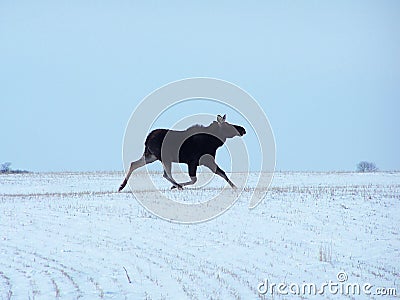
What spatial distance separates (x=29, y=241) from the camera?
455 inches

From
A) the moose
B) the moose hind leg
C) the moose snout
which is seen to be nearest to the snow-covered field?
the moose

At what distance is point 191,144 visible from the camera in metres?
19.0

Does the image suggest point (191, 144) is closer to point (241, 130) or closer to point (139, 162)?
point (241, 130)

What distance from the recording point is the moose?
18922mm

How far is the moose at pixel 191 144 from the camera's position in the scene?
745 inches

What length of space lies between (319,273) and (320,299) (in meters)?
1.19

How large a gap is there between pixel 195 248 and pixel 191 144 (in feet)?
27.1

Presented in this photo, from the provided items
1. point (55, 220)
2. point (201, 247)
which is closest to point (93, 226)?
point (55, 220)

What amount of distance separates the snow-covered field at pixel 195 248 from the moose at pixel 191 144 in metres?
2.52

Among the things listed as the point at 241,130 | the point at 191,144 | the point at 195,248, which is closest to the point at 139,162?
the point at 191,144

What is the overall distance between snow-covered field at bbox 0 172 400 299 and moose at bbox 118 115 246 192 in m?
2.52

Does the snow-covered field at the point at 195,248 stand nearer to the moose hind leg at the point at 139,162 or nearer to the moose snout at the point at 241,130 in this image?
the moose hind leg at the point at 139,162

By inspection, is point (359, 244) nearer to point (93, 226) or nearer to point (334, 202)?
point (334, 202)

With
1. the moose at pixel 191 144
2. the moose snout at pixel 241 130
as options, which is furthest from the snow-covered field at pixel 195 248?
the moose snout at pixel 241 130
